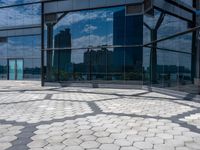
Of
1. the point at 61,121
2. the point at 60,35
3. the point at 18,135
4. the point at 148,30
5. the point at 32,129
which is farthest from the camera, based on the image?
the point at 60,35

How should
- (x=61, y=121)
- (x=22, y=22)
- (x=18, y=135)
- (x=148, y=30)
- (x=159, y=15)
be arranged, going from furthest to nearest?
1. (x=22, y=22)
2. (x=148, y=30)
3. (x=159, y=15)
4. (x=61, y=121)
5. (x=18, y=135)

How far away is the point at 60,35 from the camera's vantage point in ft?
92.0

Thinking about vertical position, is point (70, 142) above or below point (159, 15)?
below

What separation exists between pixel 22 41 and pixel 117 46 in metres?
19.0

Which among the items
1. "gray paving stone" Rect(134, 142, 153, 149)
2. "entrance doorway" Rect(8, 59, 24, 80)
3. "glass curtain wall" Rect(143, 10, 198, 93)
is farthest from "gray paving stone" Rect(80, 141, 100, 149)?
"entrance doorway" Rect(8, 59, 24, 80)

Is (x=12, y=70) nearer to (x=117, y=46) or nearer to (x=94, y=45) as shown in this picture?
(x=94, y=45)

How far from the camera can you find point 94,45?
2617 cm

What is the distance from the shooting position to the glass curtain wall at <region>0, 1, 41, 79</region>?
34.0m

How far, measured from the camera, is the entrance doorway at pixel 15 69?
3609 centimetres

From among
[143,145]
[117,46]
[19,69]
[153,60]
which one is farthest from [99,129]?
[19,69]

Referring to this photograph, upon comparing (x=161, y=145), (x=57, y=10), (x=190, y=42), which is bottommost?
(x=161, y=145)

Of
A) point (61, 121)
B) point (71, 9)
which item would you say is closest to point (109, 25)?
point (71, 9)

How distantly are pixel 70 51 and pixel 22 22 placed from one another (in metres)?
12.7

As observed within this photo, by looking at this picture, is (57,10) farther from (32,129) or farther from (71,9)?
(32,129)
